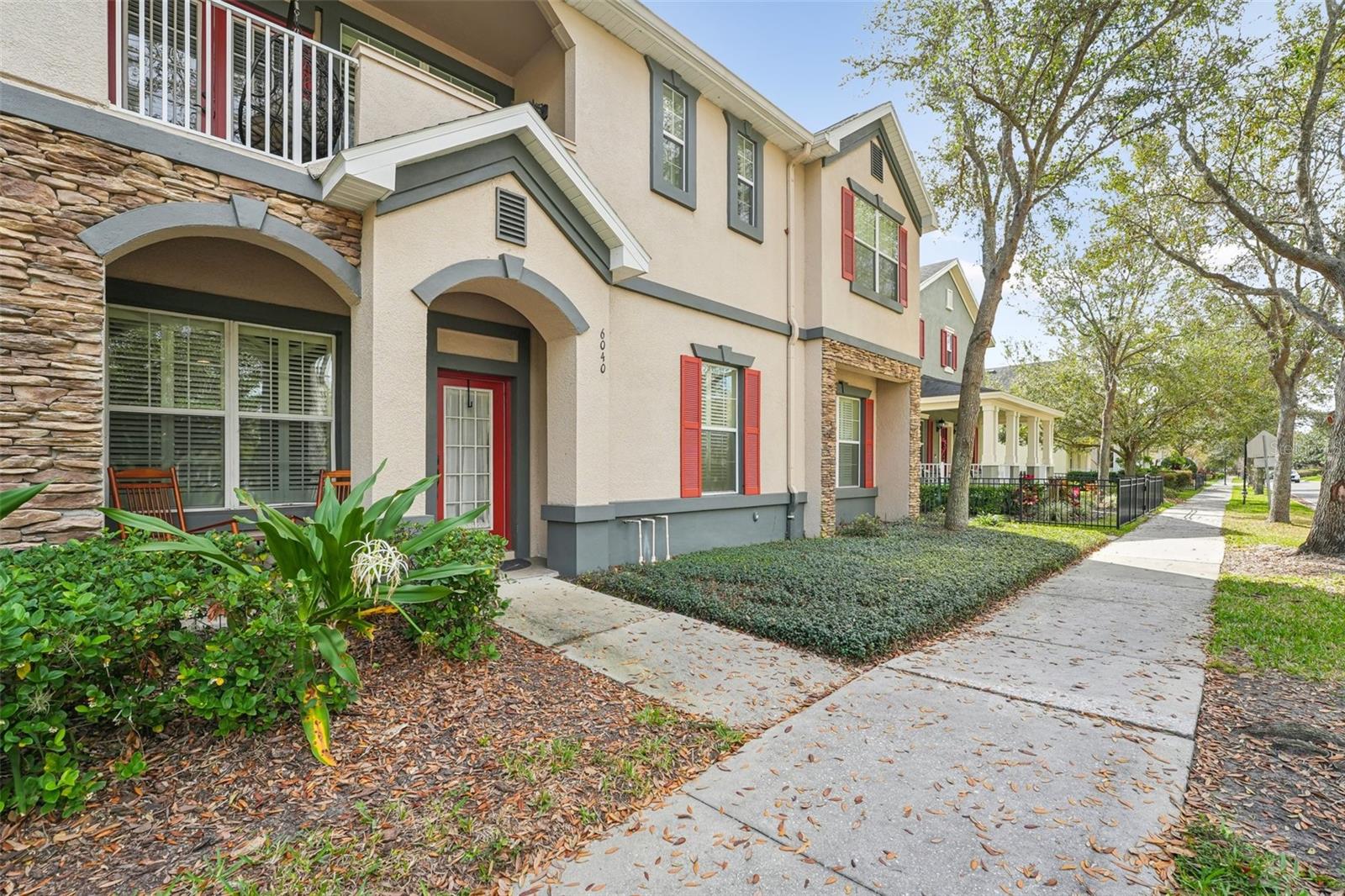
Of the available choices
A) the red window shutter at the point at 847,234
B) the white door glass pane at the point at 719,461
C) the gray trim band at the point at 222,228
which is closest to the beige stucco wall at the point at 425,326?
the gray trim band at the point at 222,228

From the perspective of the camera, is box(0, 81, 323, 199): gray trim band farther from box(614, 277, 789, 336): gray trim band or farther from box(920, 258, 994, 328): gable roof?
box(920, 258, 994, 328): gable roof

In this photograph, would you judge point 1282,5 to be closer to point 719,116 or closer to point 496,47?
point 719,116

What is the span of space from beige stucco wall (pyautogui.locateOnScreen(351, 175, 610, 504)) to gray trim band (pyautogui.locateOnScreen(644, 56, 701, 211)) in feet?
6.53

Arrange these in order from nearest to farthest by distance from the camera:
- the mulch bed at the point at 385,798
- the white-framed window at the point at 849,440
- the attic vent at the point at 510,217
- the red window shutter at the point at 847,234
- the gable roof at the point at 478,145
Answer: the mulch bed at the point at 385,798, the gable roof at the point at 478,145, the attic vent at the point at 510,217, the red window shutter at the point at 847,234, the white-framed window at the point at 849,440

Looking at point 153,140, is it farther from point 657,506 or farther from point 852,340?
point 852,340

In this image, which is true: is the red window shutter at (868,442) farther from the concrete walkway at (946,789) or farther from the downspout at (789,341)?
the concrete walkway at (946,789)

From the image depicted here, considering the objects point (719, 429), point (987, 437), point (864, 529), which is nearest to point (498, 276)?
point (719, 429)

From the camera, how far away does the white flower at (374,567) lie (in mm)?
3402

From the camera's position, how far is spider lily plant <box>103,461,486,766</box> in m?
3.15

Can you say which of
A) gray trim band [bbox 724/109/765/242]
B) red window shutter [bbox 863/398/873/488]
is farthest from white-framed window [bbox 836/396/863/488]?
gray trim band [bbox 724/109/765/242]

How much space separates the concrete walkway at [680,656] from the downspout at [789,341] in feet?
15.9

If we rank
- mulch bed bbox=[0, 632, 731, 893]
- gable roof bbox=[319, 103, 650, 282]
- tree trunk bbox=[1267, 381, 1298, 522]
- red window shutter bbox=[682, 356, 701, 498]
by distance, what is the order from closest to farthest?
1. mulch bed bbox=[0, 632, 731, 893]
2. gable roof bbox=[319, 103, 650, 282]
3. red window shutter bbox=[682, 356, 701, 498]
4. tree trunk bbox=[1267, 381, 1298, 522]

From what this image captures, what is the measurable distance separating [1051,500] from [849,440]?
7100 mm

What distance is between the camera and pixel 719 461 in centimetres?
948
